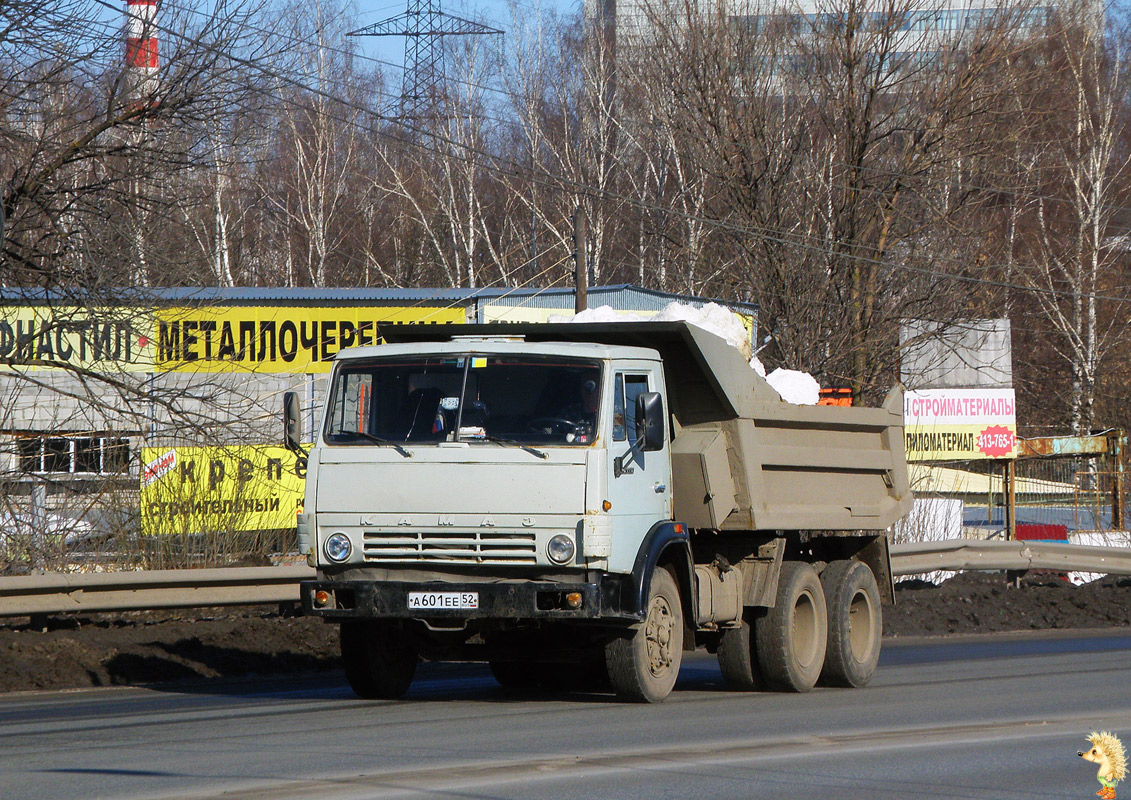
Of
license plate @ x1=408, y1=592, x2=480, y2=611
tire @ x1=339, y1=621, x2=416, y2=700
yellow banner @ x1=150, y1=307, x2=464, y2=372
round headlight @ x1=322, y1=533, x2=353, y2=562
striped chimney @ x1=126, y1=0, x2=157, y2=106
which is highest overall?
striped chimney @ x1=126, y1=0, x2=157, y2=106

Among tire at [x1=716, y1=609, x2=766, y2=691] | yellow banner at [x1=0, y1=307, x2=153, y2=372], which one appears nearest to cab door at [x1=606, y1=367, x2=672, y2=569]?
tire at [x1=716, y1=609, x2=766, y2=691]

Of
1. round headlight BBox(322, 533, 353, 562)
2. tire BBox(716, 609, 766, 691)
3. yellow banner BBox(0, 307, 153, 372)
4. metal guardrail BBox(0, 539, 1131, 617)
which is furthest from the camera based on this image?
yellow banner BBox(0, 307, 153, 372)

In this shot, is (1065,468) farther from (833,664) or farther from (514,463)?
(514,463)

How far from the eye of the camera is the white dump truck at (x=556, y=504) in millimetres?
8383

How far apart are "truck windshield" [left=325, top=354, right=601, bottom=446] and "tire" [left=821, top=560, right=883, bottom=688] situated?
3349mm

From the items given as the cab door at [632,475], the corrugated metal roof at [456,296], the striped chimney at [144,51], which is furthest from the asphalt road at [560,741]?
the corrugated metal roof at [456,296]

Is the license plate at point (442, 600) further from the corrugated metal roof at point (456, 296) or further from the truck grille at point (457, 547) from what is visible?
the corrugated metal roof at point (456, 296)

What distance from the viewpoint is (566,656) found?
29.3 ft

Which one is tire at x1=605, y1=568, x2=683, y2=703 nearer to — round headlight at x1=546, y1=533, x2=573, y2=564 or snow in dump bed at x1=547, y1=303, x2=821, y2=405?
round headlight at x1=546, y1=533, x2=573, y2=564

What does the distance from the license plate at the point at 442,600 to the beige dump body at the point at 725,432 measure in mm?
1749

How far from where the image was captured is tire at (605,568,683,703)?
8.74m

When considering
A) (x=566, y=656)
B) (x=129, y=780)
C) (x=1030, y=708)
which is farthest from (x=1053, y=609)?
(x=129, y=780)

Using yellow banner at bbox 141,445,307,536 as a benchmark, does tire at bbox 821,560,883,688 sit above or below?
below

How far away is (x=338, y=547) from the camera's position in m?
8.63
